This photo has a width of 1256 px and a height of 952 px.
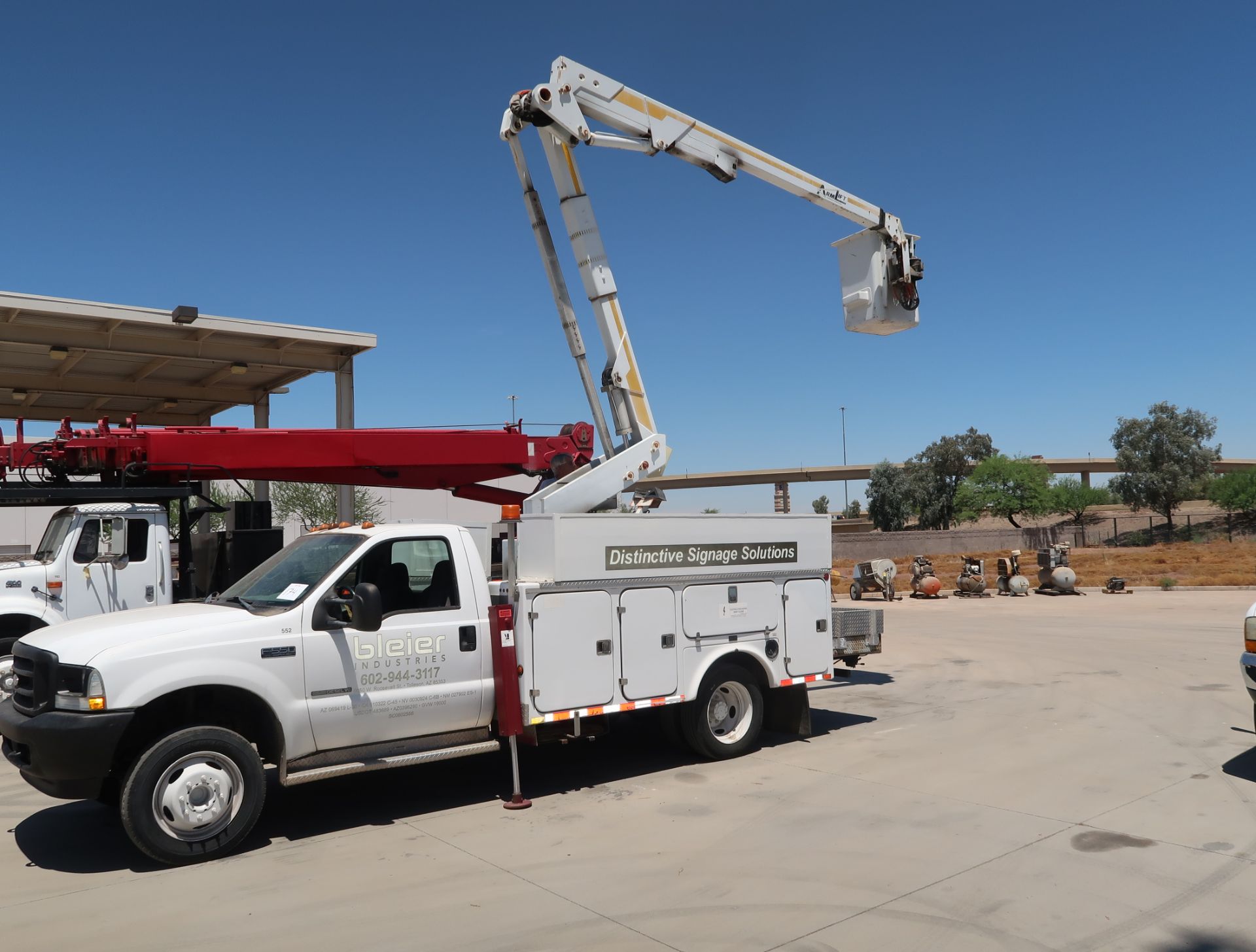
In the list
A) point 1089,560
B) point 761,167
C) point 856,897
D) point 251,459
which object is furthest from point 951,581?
point 856,897

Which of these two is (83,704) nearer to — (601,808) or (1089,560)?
(601,808)

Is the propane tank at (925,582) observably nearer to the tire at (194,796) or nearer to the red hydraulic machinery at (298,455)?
the red hydraulic machinery at (298,455)

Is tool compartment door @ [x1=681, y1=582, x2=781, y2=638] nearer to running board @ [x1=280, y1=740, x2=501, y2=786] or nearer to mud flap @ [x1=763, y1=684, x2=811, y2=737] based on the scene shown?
mud flap @ [x1=763, y1=684, x2=811, y2=737]

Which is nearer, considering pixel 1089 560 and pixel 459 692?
pixel 459 692

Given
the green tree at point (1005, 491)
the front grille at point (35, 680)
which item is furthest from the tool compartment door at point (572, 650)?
the green tree at point (1005, 491)

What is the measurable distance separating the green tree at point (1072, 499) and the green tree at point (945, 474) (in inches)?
227

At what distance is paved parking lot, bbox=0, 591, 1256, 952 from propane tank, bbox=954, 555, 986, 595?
726 inches

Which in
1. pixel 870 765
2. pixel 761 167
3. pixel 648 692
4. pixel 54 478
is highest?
Result: pixel 761 167

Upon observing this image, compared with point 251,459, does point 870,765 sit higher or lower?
lower

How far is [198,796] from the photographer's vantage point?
235 inches

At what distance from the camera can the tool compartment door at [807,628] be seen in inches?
350

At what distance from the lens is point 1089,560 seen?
132 feet

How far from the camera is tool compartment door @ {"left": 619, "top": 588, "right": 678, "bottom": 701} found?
7766mm

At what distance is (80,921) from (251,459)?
6189 millimetres
